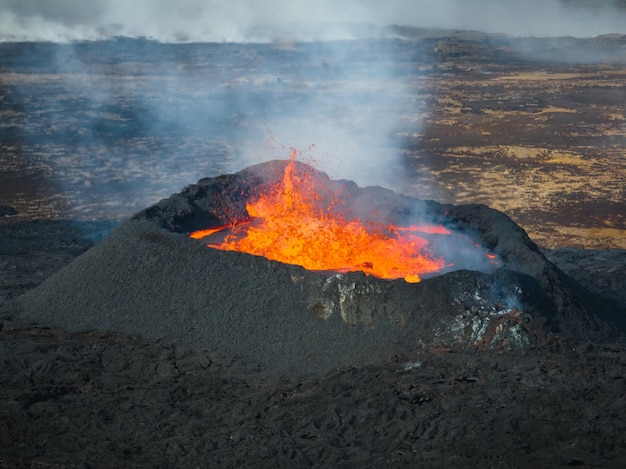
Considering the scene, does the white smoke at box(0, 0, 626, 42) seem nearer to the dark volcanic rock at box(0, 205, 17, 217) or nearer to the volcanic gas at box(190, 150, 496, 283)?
the dark volcanic rock at box(0, 205, 17, 217)

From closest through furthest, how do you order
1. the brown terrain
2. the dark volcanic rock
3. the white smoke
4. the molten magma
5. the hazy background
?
the brown terrain, the molten magma, the dark volcanic rock, the hazy background, the white smoke

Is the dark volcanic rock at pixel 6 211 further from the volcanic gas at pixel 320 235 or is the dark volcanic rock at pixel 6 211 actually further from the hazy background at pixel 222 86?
the volcanic gas at pixel 320 235

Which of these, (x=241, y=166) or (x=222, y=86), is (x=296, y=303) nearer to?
(x=241, y=166)

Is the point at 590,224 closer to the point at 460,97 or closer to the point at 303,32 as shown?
the point at 460,97

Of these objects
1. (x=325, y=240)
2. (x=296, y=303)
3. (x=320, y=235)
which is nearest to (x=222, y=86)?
(x=320, y=235)

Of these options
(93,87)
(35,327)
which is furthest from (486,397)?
(93,87)

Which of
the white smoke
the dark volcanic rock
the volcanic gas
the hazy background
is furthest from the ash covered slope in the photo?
the white smoke
